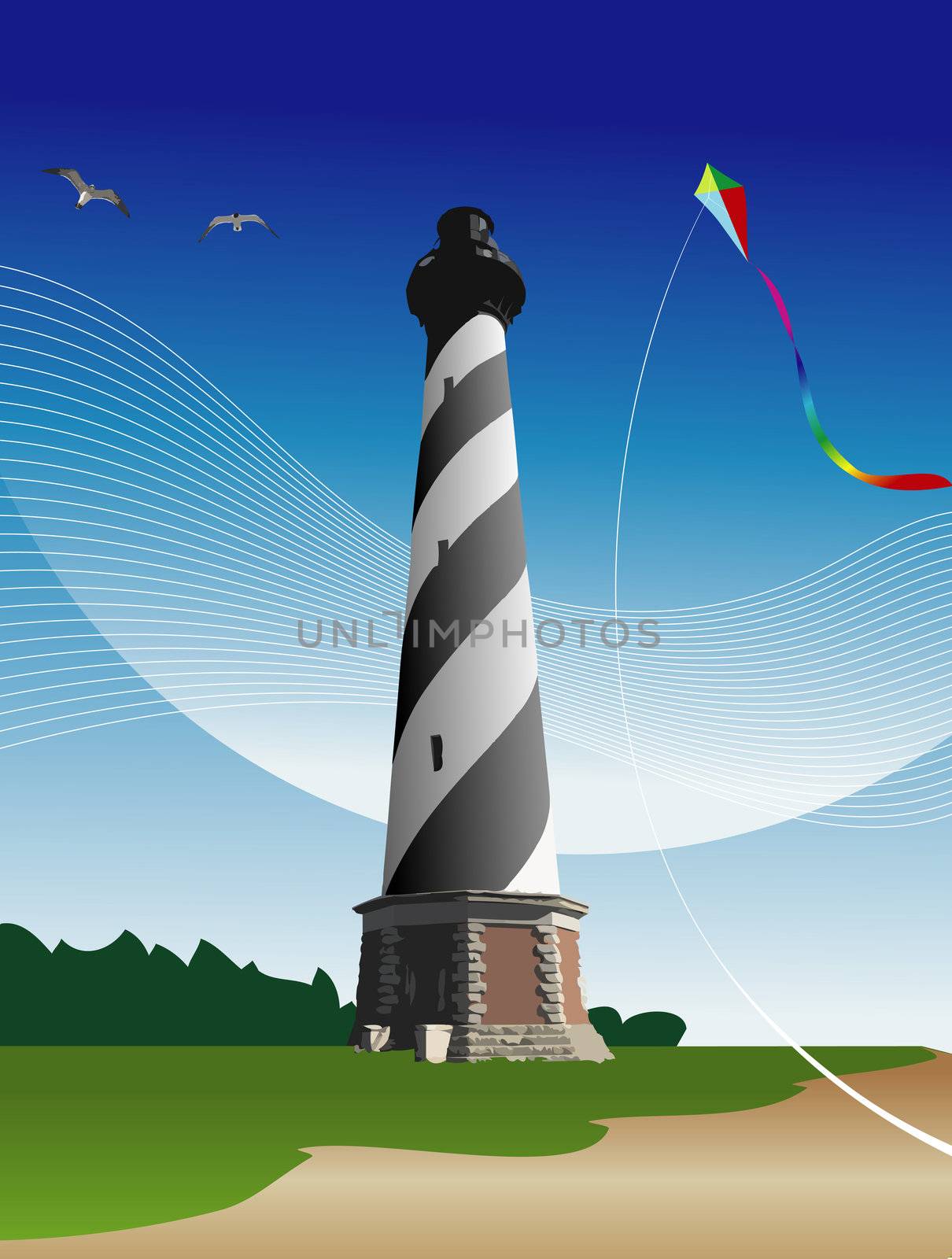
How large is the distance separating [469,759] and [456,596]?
308 centimetres

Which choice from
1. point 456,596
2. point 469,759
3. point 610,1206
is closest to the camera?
point 610,1206

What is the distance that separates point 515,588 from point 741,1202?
1416 cm

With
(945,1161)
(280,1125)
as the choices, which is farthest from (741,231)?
(280,1125)

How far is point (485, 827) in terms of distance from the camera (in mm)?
21297

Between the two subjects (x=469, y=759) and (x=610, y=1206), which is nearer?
(x=610, y=1206)

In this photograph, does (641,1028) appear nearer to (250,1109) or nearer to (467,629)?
(467,629)

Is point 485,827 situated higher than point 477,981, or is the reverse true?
point 485,827

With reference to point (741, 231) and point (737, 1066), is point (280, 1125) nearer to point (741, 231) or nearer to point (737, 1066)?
point (737, 1066)

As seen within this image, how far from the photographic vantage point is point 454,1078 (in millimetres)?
17656

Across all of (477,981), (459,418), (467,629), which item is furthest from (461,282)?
(477,981)

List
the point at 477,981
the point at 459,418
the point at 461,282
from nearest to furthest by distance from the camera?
the point at 477,981
the point at 459,418
the point at 461,282

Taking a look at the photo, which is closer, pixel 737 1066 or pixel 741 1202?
pixel 741 1202

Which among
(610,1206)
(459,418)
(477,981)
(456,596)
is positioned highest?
(459,418)

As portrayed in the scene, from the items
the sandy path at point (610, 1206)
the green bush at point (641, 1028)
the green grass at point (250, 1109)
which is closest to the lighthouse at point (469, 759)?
the green grass at point (250, 1109)
